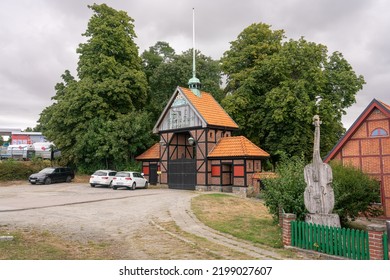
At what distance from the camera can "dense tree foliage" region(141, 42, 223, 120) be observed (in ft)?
129

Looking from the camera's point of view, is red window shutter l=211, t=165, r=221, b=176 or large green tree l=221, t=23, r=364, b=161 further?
large green tree l=221, t=23, r=364, b=161

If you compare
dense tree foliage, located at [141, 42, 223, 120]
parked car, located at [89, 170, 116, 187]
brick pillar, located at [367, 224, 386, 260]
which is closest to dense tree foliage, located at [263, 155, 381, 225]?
brick pillar, located at [367, 224, 386, 260]

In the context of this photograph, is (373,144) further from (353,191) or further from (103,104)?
(103,104)

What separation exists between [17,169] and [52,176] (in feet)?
14.5

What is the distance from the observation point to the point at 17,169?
34625mm

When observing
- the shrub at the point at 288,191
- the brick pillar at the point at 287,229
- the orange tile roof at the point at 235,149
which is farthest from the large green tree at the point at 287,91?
the brick pillar at the point at 287,229

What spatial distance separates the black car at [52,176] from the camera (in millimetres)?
32094

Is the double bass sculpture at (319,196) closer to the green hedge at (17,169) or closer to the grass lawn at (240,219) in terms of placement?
the grass lawn at (240,219)

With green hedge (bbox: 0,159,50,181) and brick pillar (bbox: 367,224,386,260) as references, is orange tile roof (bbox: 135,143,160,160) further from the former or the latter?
brick pillar (bbox: 367,224,386,260)

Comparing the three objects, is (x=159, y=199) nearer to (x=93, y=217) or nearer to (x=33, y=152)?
(x=93, y=217)

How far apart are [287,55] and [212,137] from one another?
430 inches

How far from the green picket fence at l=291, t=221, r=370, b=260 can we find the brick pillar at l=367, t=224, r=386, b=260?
0.94 feet

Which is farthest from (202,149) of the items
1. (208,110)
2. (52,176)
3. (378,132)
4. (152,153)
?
(52,176)
